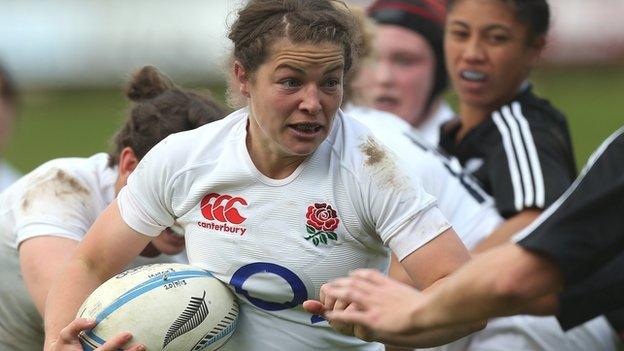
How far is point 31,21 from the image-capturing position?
30.2 metres

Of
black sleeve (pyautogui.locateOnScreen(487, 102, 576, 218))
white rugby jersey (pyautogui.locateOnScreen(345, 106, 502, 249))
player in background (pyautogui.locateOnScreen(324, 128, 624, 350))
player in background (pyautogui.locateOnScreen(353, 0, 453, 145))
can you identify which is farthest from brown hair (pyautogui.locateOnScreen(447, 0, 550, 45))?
player in background (pyautogui.locateOnScreen(324, 128, 624, 350))

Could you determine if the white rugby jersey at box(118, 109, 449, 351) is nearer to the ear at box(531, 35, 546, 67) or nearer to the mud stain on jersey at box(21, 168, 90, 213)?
the mud stain on jersey at box(21, 168, 90, 213)

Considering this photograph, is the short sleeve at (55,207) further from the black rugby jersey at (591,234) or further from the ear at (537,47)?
the ear at (537,47)

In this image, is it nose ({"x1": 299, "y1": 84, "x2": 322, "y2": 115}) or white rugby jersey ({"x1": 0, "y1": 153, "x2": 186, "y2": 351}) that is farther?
white rugby jersey ({"x1": 0, "y1": 153, "x2": 186, "y2": 351})

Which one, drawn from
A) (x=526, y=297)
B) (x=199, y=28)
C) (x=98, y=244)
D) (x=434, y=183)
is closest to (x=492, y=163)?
(x=434, y=183)

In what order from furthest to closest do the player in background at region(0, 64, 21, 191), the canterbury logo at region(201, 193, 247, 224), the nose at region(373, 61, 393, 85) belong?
the player in background at region(0, 64, 21, 191) < the nose at region(373, 61, 393, 85) < the canterbury logo at region(201, 193, 247, 224)

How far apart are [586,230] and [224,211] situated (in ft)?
4.88

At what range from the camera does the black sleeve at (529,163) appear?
5.64 meters

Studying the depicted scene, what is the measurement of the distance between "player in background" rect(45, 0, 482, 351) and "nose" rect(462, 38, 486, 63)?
1964mm

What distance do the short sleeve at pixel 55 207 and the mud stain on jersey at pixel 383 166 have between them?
53.4 inches

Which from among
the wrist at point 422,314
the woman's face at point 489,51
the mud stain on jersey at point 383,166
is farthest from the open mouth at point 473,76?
the wrist at point 422,314

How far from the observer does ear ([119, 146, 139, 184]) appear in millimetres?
→ 4973

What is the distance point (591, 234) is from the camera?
3230mm

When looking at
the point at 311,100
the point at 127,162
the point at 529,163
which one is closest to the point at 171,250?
the point at 127,162
